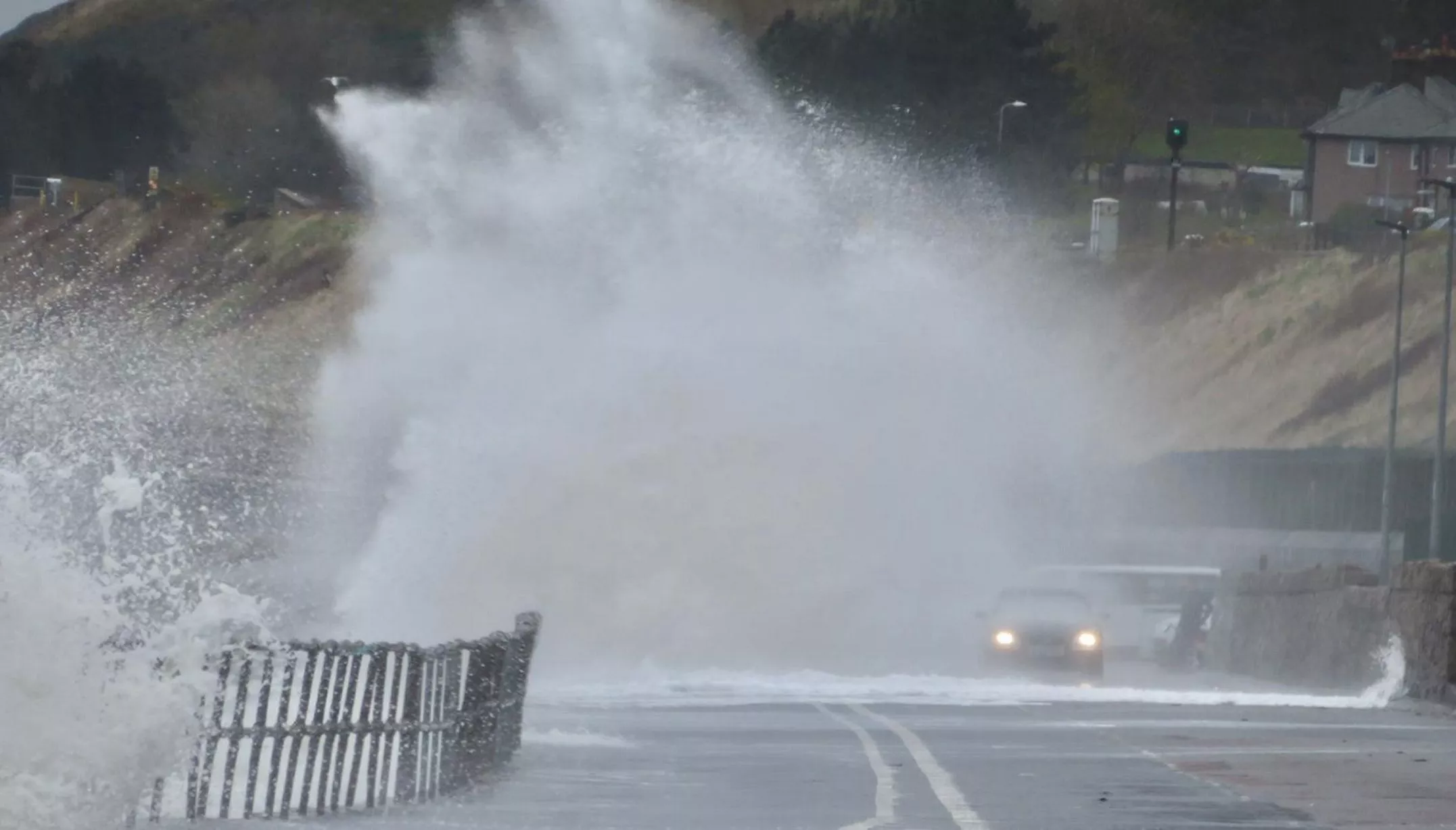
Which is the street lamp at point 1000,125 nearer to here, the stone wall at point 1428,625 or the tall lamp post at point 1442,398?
the tall lamp post at point 1442,398

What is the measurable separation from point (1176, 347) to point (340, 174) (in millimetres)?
35438

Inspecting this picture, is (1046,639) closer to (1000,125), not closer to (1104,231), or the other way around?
(1000,125)

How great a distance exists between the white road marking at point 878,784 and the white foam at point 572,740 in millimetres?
1765

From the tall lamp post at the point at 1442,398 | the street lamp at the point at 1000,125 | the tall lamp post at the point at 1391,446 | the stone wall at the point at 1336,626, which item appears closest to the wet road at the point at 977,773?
the stone wall at the point at 1336,626

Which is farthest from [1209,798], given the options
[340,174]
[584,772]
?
[340,174]

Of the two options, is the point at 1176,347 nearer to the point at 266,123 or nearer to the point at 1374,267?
the point at 1374,267

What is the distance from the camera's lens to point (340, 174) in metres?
109

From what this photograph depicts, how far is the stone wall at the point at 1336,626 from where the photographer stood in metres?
23.4

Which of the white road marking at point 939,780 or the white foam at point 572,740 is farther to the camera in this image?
the white foam at point 572,740

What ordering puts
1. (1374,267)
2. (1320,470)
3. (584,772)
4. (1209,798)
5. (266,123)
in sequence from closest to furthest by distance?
(1209,798) < (584,772) < (1320,470) < (1374,267) < (266,123)

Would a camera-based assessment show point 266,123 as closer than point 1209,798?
No

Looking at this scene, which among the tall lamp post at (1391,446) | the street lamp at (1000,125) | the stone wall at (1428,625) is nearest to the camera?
the stone wall at (1428,625)

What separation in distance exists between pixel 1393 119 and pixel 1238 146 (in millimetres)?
34820

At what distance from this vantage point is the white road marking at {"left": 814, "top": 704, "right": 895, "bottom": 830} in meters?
13.9
